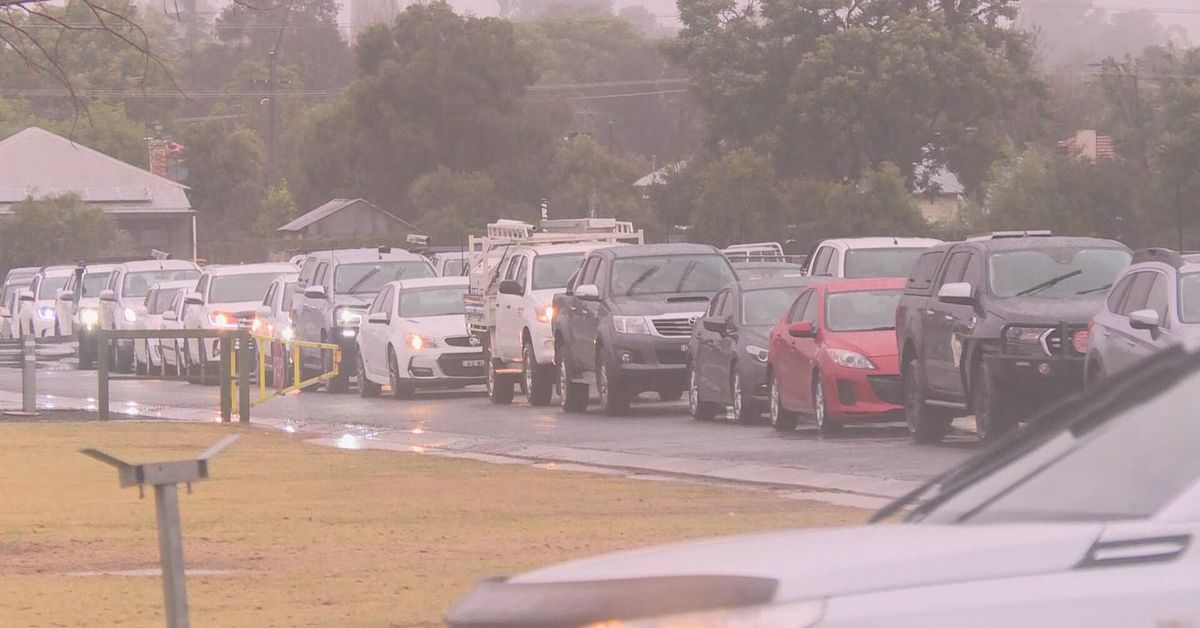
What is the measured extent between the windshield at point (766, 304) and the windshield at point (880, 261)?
2.94m

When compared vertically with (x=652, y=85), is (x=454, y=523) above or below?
below

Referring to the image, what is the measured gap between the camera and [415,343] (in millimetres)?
29047

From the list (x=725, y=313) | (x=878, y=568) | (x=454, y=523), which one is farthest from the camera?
(x=725, y=313)

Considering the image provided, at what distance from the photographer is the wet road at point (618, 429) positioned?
16969 millimetres

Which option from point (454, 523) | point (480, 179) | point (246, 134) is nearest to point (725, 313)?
point (454, 523)

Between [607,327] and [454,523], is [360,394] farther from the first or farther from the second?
[454,523]

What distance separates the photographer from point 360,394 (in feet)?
102

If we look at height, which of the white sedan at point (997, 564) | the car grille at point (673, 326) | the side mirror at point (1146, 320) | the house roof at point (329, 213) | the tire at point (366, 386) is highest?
the house roof at point (329, 213)

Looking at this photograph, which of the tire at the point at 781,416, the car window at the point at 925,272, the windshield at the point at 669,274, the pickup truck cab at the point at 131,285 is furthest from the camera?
the pickup truck cab at the point at 131,285

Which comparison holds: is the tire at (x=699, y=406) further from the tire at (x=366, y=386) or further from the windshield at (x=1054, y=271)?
the tire at (x=366, y=386)

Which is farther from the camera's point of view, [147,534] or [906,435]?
[906,435]

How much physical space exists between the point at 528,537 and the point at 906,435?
28.8ft

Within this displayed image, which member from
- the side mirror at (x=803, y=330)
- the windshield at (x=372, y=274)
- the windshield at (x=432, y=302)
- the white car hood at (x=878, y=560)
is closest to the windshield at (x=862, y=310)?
the side mirror at (x=803, y=330)

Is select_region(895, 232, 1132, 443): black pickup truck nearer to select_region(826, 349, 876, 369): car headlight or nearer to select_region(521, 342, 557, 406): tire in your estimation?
select_region(826, 349, 876, 369): car headlight
